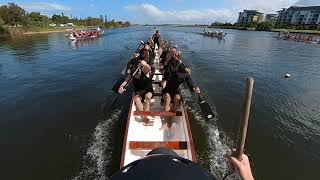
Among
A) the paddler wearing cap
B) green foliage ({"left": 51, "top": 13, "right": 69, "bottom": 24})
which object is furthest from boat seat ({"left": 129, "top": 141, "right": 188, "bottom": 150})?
green foliage ({"left": 51, "top": 13, "right": 69, "bottom": 24})

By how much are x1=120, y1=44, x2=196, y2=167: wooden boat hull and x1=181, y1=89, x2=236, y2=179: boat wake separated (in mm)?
1178

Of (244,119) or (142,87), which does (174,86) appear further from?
(244,119)

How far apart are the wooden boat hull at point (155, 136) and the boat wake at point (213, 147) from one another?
1.18 metres

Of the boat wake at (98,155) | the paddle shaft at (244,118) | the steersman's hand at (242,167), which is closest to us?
the steersman's hand at (242,167)

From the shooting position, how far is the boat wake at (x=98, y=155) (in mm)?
7895

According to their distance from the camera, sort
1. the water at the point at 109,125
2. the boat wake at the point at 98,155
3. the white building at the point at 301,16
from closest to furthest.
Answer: the boat wake at the point at 98,155 < the water at the point at 109,125 < the white building at the point at 301,16

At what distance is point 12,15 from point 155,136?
82.6m

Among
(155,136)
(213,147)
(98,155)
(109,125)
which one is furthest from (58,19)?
(213,147)

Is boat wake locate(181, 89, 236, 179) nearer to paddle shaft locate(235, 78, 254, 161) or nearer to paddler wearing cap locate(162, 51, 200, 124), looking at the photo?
paddler wearing cap locate(162, 51, 200, 124)

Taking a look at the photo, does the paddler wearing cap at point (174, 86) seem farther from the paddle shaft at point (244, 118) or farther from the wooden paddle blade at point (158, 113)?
the paddle shaft at point (244, 118)

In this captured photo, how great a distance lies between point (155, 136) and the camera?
923cm

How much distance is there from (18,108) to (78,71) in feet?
30.4

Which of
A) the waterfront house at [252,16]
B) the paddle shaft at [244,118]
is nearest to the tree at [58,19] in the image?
the waterfront house at [252,16]

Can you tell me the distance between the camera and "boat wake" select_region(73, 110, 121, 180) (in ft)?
25.9
